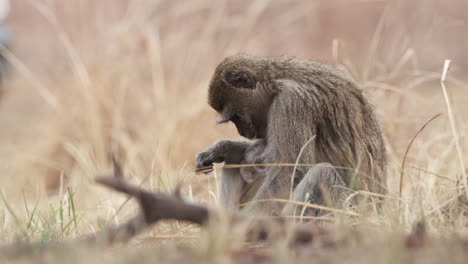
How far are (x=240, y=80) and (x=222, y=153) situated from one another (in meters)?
0.40

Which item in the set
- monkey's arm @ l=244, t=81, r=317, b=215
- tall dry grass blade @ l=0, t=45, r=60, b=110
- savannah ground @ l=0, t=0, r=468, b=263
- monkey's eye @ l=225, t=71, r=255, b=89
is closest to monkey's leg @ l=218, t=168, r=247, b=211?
monkey's arm @ l=244, t=81, r=317, b=215

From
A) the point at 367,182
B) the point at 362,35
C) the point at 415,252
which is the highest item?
the point at 362,35

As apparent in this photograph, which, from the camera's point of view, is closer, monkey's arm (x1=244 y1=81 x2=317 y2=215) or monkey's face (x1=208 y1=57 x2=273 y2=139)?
monkey's arm (x1=244 y1=81 x2=317 y2=215)

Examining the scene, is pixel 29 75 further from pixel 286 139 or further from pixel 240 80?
pixel 286 139

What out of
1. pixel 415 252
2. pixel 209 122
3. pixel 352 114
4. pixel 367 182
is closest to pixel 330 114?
pixel 352 114

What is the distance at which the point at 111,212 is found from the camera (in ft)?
14.7

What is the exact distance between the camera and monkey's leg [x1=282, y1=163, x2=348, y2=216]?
3340 mm

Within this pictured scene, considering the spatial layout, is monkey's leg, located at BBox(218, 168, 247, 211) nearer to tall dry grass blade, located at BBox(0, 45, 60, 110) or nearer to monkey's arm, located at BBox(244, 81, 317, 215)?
monkey's arm, located at BBox(244, 81, 317, 215)

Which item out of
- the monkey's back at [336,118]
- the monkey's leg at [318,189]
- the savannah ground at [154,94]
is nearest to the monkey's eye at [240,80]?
the monkey's back at [336,118]

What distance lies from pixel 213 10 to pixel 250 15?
19.3 inches

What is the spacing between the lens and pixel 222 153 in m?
3.87

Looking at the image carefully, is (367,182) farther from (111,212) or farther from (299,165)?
(111,212)

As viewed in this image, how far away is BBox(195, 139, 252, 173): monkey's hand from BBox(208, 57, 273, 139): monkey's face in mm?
116

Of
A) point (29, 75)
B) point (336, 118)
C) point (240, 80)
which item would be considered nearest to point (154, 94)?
point (29, 75)
